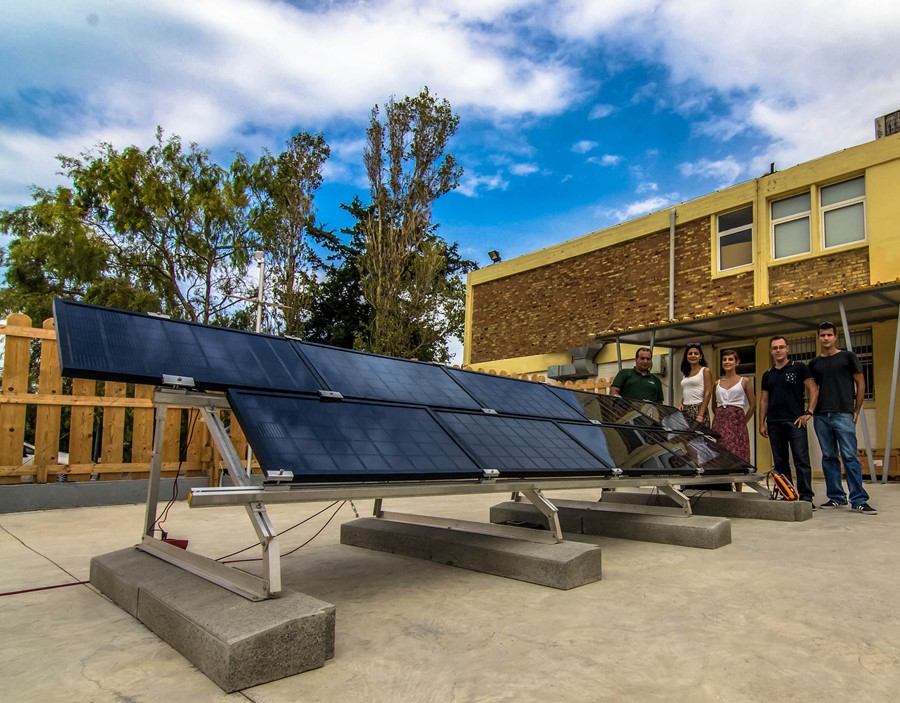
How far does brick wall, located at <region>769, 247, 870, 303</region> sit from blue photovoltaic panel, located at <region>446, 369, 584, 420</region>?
8.90m

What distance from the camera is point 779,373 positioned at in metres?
6.46

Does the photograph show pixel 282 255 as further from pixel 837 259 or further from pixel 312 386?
pixel 312 386

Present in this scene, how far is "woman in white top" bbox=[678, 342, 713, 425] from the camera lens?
22.0ft

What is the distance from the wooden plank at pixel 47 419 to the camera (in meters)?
6.38

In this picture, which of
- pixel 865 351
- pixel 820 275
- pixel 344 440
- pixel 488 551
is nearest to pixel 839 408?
pixel 488 551

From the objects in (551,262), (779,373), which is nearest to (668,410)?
(779,373)

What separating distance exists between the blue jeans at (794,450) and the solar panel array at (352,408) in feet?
6.64

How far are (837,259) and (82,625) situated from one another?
1319cm

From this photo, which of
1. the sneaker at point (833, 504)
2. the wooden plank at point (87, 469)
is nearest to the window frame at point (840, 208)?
the sneaker at point (833, 504)

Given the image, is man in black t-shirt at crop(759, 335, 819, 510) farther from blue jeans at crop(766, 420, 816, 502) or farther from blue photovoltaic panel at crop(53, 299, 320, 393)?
blue photovoltaic panel at crop(53, 299, 320, 393)

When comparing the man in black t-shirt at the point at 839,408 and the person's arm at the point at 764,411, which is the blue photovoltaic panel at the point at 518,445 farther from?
the man in black t-shirt at the point at 839,408

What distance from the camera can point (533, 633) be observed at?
2.52 m

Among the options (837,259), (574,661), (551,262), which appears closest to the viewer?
(574,661)

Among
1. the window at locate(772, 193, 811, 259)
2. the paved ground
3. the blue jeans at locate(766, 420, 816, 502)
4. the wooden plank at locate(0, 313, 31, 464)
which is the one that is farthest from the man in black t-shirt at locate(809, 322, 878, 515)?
the wooden plank at locate(0, 313, 31, 464)
